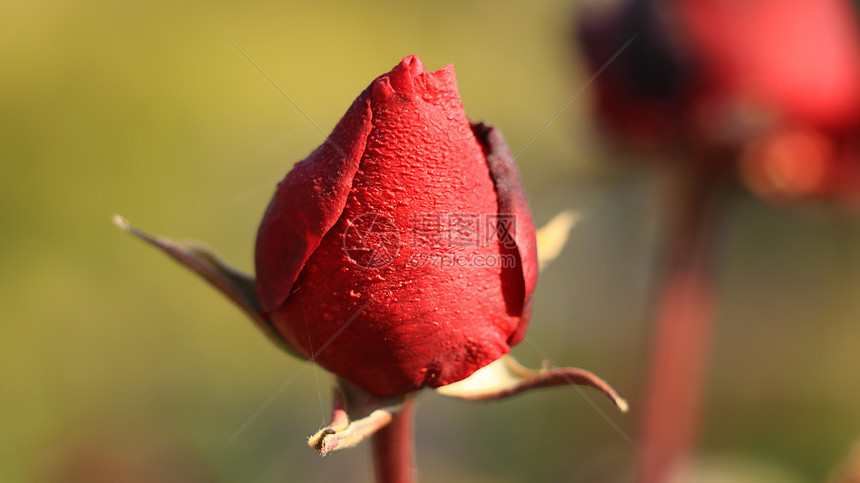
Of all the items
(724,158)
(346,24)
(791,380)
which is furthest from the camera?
(346,24)

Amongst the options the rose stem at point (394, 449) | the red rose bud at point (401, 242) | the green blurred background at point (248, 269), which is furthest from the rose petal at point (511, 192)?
the green blurred background at point (248, 269)

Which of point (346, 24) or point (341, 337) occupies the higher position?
point (341, 337)

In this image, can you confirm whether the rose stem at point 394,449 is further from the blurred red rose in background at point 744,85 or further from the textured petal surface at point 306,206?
the blurred red rose in background at point 744,85

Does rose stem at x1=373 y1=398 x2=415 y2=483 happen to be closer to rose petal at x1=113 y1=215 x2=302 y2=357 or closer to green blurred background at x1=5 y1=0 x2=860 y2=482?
rose petal at x1=113 y1=215 x2=302 y2=357

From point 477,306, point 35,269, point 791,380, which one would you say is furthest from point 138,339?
point 791,380

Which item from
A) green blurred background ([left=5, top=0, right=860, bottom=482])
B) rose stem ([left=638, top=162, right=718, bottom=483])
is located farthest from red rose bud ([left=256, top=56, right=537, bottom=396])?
green blurred background ([left=5, top=0, right=860, bottom=482])

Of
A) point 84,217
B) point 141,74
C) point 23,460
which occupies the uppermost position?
point 141,74

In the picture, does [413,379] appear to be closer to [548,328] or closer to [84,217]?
[84,217]
